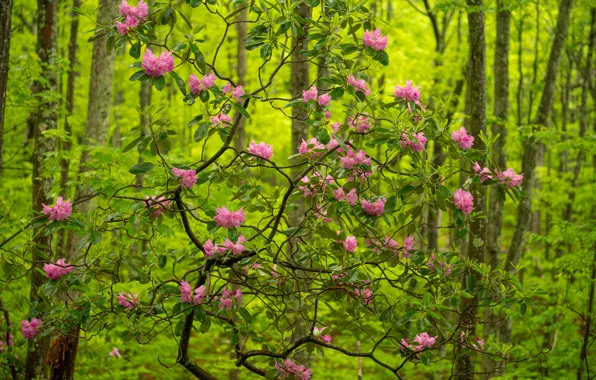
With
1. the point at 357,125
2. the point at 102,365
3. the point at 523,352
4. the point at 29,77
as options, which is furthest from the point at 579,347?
the point at 29,77

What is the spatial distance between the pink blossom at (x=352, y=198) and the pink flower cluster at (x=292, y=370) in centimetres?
118

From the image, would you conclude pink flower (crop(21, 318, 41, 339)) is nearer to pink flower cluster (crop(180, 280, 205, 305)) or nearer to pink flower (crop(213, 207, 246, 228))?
pink flower cluster (crop(180, 280, 205, 305))

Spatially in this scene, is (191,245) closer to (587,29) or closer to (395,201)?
(395,201)

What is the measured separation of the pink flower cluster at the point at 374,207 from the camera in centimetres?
342

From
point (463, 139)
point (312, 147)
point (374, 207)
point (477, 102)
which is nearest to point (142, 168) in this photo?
point (312, 147)

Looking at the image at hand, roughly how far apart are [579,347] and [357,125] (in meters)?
5.07

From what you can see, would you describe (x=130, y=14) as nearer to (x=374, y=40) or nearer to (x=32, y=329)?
(x=374, y=40)

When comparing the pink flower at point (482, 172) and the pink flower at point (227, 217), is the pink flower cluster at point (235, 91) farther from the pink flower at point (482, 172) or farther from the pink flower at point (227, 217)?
the pink flower at point (482, 172)

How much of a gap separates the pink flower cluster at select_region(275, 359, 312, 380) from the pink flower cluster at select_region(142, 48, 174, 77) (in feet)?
6.45

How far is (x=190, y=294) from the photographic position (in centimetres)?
334

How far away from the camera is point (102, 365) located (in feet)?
26.0

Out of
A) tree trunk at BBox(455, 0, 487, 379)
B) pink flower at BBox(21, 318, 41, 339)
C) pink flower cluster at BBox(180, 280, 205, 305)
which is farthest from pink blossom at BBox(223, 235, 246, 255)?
tree trunk at BBox(455, 0, 487, 379)

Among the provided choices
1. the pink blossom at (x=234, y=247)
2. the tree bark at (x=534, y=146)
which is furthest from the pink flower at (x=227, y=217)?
the tree bark at (x=534, y=146)

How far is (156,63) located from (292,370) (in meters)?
2.09
